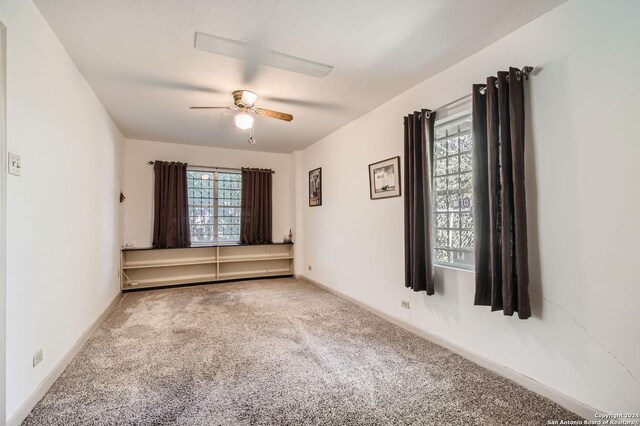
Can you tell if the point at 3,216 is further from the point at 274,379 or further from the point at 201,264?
the point at 201,264

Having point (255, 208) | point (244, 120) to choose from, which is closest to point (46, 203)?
point (244, 120)

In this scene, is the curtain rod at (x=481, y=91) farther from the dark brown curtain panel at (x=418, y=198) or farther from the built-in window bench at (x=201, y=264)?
the built-in window bench at (x=201, y=264)

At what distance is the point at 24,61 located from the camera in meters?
1.73

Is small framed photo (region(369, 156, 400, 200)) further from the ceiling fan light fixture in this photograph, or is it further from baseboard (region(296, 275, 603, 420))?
the ceiling fan light fixture

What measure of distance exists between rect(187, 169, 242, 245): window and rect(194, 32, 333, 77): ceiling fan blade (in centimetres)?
350

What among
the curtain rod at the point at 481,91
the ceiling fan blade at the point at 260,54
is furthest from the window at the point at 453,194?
the ceiling fan blade at the point at 260,54

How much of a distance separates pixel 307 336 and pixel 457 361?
1345 millimetres

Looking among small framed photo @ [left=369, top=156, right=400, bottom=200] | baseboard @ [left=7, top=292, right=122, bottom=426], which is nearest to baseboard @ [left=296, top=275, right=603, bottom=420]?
small framed photo @ [left=369, top=156, right=400, bottom=200]

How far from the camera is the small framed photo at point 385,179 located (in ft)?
10.6

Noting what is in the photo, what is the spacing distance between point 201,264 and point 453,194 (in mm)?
4450

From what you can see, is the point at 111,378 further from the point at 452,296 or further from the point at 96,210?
the point at 452,296

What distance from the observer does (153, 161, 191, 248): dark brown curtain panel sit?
16.1 ft

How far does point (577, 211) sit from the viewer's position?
5.79ft

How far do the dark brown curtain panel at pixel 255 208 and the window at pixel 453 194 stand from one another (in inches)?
142
